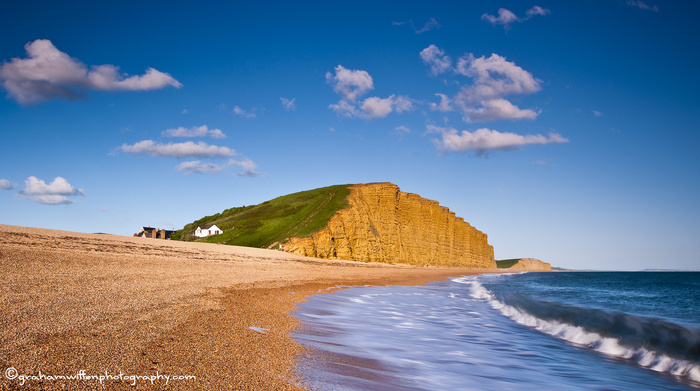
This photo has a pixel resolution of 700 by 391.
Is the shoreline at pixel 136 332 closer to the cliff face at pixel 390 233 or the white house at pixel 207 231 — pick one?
the cliff face at pixel 390 233

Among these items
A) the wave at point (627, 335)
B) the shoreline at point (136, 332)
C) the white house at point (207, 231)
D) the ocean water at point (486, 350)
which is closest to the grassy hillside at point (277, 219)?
the white house at point (207, 231)

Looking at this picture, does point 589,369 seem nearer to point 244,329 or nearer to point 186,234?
point 244,329

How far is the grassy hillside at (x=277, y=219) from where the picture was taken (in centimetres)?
6794

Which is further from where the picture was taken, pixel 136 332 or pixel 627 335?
pixel 627 335

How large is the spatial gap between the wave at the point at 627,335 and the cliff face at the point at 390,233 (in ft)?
146

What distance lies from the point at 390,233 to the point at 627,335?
64668mm

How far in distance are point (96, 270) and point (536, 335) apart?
16.4 metres

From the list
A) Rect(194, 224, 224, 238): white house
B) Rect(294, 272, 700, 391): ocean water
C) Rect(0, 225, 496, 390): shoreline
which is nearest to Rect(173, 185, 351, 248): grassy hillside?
Rect(194, 224, 224, 238): white house

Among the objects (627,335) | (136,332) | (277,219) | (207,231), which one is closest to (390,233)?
(277,219)

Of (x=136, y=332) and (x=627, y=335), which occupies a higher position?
(x=136, y=332)

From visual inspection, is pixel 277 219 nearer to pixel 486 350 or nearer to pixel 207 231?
pixel 207 231

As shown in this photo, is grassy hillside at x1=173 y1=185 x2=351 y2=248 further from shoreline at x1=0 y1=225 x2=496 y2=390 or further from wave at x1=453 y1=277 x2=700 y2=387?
shoreline at x1=0 y1=225 x2=496 y2=390

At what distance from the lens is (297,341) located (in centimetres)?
817

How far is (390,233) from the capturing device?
77.3 meters
